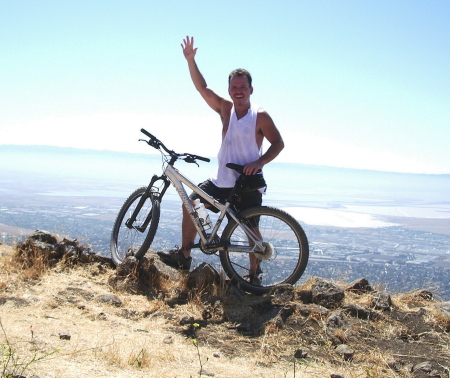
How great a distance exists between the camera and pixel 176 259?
631cm

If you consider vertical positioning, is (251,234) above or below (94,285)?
above

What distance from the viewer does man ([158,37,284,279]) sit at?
5.46 m

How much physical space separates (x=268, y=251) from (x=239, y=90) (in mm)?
1799

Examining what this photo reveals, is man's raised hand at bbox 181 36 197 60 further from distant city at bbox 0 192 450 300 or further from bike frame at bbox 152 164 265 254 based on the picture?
distant city at bbox 0 192 450 300

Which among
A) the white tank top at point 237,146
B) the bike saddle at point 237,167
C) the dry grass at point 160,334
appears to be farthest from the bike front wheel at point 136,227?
the bike saddle at point 237,167

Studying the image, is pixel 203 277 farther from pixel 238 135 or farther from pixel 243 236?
pixel 238 135

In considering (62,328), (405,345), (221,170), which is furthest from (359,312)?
(62,328)

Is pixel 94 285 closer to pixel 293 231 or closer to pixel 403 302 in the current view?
pixel 293 231

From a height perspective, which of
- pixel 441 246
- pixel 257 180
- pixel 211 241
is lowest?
pixel 441 246

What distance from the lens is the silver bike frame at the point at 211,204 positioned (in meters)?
5.43

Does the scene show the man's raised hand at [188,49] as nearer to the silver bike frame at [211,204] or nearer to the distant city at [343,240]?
the silver bike frame at [211,204]

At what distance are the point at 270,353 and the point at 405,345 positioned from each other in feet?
4.17

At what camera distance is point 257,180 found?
18.1 ft

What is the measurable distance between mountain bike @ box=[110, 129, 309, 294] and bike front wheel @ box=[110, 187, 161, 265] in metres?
0.02
